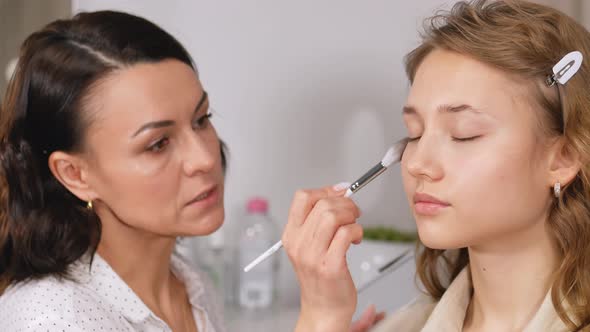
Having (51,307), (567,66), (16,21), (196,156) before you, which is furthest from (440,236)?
(16,21)

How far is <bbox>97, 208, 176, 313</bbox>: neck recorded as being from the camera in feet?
4.56

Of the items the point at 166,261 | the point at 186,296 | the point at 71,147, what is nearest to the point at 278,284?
the point at 186,296

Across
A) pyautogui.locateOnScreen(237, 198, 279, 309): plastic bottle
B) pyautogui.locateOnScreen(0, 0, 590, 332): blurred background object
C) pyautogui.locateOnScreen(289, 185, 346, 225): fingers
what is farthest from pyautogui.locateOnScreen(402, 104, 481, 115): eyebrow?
pyautogui.locateOnScreen(237, 198, 279, 309): plastic bottle

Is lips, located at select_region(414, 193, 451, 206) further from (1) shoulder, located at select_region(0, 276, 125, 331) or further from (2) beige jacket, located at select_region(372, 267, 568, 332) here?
(1) shoulder, located at select_region(0, 276, 125, 331)

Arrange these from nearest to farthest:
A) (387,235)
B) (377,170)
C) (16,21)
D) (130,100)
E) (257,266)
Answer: (377,170) < (130,100) < (16,21) < (387,235) < (257,266)

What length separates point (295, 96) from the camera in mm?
1989

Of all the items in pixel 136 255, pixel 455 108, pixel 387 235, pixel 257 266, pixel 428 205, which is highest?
pixel 455 108

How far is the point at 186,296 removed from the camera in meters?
1.60

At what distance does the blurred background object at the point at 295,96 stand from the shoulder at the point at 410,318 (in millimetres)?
588

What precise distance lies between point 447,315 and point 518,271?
148 mm

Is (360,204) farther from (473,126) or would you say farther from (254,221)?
(473,126)

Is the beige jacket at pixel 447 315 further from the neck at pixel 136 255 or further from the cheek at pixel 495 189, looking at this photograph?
the neck at pixel 136 255

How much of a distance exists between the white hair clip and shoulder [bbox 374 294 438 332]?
17.9 inches

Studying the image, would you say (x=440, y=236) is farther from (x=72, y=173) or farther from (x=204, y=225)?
(x=72, y=173)
